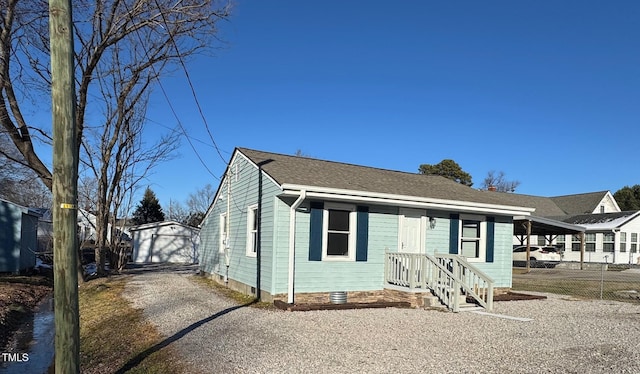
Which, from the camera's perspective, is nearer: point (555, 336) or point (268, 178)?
point (555, 336)

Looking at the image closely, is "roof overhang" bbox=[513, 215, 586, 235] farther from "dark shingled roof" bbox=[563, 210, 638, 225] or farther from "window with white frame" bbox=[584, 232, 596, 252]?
"window with white frame" bbox=[584, 232, 596, 252]

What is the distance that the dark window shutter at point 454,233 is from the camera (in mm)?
13258

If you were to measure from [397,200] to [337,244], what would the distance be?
1883 mm

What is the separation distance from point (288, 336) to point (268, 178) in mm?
4782

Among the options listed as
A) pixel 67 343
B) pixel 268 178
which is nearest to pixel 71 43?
pixel 67 343

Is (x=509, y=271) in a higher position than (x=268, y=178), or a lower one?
lower

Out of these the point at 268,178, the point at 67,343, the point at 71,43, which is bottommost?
the point at 67,343

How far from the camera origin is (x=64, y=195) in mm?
4754

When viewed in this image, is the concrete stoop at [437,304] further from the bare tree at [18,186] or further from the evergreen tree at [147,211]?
the evergreen tree at [147,211]

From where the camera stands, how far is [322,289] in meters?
11.3

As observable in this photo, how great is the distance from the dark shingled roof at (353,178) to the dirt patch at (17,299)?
6579mm

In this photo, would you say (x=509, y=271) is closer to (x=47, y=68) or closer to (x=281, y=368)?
(x=281, y=368)

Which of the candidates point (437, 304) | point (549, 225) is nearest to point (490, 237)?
point (437, 304)

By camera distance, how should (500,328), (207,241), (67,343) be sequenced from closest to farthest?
(67,343)
(500,328)
(207,241)
